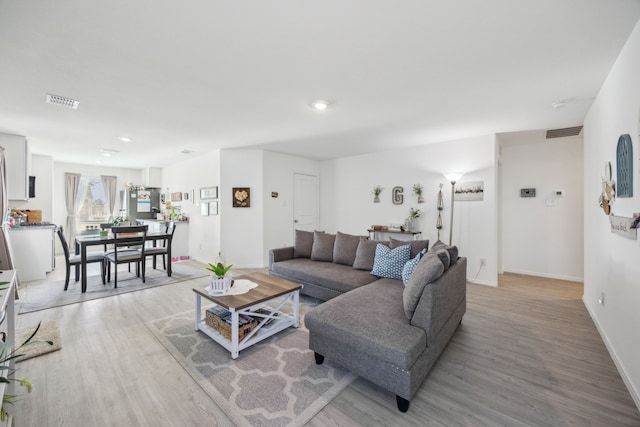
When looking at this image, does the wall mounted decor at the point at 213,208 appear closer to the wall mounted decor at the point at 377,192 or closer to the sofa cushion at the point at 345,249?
the sofa cushion at the point at 345,249

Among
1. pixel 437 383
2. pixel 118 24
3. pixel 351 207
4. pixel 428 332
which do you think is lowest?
pixel 437 383

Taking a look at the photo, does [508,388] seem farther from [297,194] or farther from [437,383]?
[297,194]

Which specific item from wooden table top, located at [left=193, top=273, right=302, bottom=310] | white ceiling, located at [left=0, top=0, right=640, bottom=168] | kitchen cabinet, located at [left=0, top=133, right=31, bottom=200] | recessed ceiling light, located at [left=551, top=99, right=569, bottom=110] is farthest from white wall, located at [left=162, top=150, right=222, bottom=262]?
recessed ceiling light, located at [left=551, top=99, right=569, bottom=110]

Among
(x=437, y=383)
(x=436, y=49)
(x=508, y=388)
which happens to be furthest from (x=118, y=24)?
(x=508, y=388)

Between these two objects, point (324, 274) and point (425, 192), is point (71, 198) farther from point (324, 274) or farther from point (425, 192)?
point (425, 192)

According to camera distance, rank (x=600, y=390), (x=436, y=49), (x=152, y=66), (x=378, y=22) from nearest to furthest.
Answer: (x=378, y=22) → (x=600, y=390) → (x=436, y=49) → (x=152, y=66)

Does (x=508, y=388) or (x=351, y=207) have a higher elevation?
(x=351, y=207)

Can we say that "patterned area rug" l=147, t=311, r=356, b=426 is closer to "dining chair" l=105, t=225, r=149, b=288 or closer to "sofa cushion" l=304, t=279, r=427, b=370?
"sofa cushion" l=304, t=279, r=427, b=370

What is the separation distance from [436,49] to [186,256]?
21.5ft

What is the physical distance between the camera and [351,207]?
6.15 metres

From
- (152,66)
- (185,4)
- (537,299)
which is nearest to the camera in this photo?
(185,4)

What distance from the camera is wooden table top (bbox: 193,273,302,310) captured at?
2.30 meters

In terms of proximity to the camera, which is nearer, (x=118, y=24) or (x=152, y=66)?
(x=118, y=24)

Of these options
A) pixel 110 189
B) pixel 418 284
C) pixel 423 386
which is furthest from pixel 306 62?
pixel 110 189
